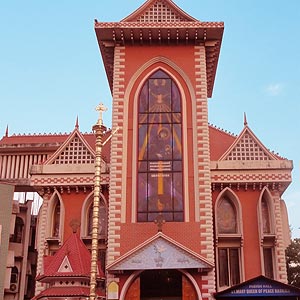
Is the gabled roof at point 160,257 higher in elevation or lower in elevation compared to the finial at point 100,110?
lower

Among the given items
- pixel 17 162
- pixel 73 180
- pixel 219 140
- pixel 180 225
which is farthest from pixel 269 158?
pixel 17 162

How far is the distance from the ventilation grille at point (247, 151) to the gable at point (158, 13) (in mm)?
7680

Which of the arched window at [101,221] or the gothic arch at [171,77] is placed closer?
the gothic arch at [171,77]

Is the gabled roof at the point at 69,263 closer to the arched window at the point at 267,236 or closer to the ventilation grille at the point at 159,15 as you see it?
the arched window at the point at 267,236

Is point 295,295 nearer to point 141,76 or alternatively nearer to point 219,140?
point 219,140

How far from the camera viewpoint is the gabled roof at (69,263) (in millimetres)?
23344

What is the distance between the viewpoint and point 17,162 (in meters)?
37.8

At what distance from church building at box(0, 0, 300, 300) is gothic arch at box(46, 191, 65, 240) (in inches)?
2.4

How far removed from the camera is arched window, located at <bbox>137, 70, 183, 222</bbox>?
90.3 ft

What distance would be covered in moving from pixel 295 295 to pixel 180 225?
20.9ft

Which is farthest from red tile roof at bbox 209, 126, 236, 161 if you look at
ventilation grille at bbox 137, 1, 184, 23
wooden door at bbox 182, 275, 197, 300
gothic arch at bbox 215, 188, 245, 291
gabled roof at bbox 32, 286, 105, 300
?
gabled roof at bbox 32, 286, 105, 300

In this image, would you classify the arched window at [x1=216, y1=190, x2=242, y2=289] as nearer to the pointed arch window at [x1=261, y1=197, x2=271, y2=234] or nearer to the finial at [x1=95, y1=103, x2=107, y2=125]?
the pointed arch window at [x1=261, y1=197, x2=271, y2=234]

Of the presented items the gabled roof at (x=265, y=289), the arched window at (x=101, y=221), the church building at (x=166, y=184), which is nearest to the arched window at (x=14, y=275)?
the church building at (x=166, y=184)

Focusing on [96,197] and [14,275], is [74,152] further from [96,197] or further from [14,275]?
[96,197]
